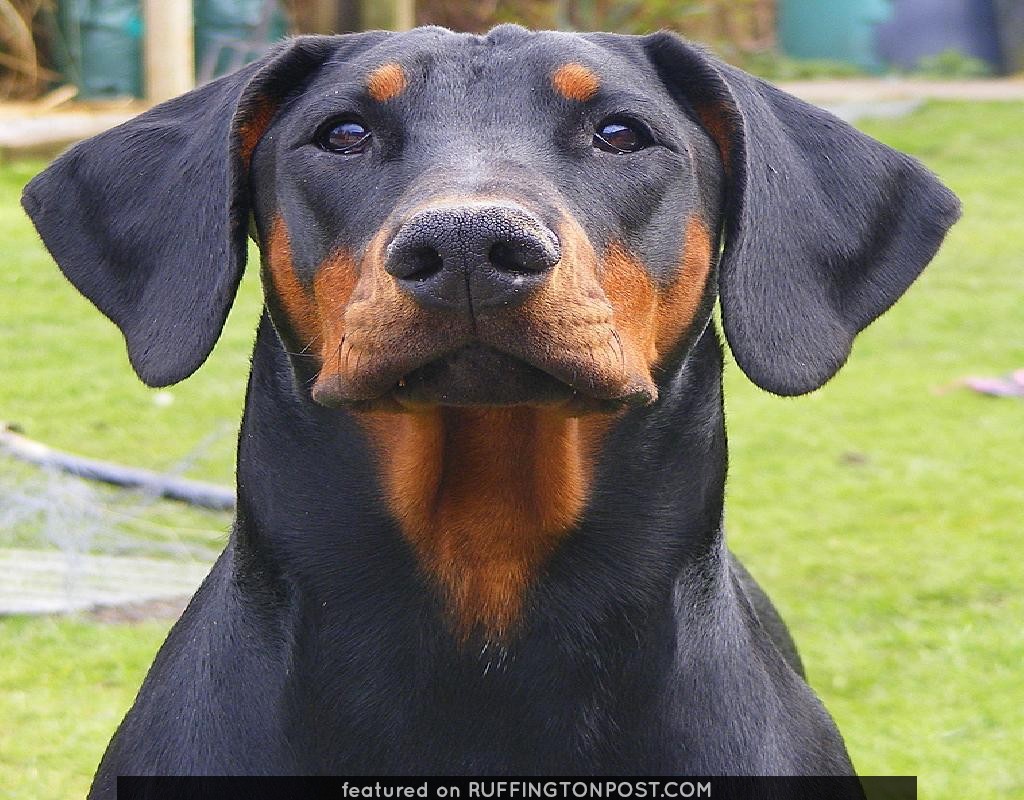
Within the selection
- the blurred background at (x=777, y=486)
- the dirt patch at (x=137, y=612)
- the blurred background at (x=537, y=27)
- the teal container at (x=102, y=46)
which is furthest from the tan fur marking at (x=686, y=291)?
the teal container at (x=102, y=46)

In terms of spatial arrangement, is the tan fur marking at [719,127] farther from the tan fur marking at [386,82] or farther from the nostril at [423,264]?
the nostril at [423,264]

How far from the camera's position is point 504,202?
2365 mm

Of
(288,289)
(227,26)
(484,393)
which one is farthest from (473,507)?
(227,26)

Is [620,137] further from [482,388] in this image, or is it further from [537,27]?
[537,27]

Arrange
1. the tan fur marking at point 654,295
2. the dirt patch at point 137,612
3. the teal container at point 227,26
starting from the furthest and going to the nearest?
the teal container at point 227,26, the dirt patch at point 137,612, the tan fur marking at point 654,295

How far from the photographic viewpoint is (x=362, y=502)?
2812 mm

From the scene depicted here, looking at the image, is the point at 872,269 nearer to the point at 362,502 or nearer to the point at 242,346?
the point at 362,502

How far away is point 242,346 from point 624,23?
7.84m

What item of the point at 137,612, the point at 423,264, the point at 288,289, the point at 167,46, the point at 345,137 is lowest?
the point at 167,46

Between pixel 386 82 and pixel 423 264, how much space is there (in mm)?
594

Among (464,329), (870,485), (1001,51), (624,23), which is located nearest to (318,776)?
(464,329)

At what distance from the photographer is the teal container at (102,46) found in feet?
45.3

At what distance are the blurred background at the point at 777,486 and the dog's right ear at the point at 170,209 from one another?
160cm

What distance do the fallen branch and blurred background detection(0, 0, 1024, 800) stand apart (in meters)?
0.01
